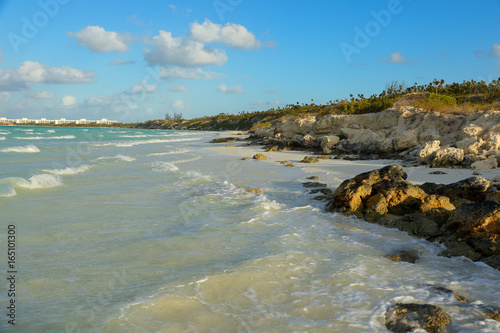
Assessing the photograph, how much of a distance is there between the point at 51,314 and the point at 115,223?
12.8ft

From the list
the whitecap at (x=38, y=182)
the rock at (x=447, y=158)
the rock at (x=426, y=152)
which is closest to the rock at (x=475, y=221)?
the rock at (x=447, y=158)

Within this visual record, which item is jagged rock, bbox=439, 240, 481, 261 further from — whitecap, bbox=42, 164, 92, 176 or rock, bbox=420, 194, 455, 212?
whitecap, bbox=42, 164, 92, 176

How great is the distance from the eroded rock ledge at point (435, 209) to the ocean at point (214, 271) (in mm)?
372

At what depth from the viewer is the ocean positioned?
3.97 meters

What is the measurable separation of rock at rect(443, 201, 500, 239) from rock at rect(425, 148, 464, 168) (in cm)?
942

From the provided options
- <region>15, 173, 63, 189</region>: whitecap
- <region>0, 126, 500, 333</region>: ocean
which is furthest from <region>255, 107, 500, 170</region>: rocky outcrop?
<region>15, 173, 63, 189</region>: whitecap

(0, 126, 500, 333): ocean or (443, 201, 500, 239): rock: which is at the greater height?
(443, 201, 500, 239): rock

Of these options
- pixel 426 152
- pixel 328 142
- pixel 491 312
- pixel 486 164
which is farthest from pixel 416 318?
pixel 328 142

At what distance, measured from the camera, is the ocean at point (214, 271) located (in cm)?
397

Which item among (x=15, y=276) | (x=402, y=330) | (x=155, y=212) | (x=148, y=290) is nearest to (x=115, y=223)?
(x=155, y=212)

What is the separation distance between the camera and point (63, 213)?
8727 millimetres

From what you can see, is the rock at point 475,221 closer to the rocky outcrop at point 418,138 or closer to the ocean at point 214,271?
the ocean at point 214,271

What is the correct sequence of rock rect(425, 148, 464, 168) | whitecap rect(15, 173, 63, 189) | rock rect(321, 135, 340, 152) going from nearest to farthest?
whitecap rect(15, 173, 63, 189), rock rect(425, 148, 464, 168), rock rect(321, 135, 340, 152)

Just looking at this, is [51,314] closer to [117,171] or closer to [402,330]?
[402,330]
